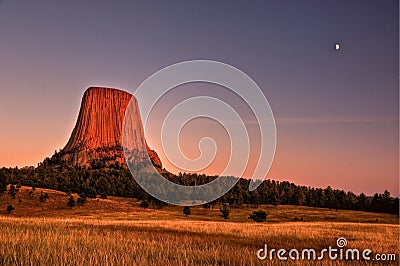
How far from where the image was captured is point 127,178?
530ft

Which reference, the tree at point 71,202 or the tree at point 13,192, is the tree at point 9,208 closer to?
the tree at point 71,202

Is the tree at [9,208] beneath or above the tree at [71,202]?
beneath

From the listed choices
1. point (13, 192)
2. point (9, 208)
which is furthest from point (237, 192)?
point (9, 208)

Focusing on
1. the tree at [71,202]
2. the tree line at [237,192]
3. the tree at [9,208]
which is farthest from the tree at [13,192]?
the tree line at [237,192]

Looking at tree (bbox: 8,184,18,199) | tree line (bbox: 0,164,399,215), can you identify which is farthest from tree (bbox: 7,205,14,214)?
tree line (bbox: 0,164,399,215)

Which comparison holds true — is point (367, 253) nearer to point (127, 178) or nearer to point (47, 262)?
point (47, 262)

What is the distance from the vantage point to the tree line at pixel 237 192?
141 m

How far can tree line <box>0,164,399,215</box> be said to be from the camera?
14075 cm

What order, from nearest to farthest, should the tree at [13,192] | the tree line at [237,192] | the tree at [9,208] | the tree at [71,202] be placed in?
1. the tree at [9,208]
2. the tree at [71,202]
3. the tree at [13,192]
4. the tree line at [237,192]

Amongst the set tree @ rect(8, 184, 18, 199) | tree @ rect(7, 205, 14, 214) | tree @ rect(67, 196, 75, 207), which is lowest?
tree @ rect(7, 205, 14, 214)

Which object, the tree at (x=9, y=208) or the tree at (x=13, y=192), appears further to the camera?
the tree at (x=13, y=192)

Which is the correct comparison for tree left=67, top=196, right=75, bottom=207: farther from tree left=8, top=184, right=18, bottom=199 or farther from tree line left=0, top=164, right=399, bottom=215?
tree line left=0, top=164, right=399, bottom=215

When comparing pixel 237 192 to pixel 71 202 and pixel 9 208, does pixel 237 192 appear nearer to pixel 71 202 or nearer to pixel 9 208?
pixel 71 202

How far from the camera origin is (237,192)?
489 feet
